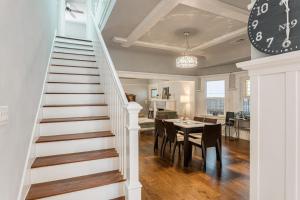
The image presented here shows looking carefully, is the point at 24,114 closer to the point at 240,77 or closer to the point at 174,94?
the point at 240,77

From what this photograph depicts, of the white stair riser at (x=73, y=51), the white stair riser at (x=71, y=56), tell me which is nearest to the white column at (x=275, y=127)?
the white stair riser at (x=71, y=56)

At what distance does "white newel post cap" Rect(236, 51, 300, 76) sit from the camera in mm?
795

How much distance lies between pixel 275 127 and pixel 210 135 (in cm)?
277

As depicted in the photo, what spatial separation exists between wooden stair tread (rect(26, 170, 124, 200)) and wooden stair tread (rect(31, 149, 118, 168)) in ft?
0.63

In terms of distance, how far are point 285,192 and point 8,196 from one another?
1687 millimetres

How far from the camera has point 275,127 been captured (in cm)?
89

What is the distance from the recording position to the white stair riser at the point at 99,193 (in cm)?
173

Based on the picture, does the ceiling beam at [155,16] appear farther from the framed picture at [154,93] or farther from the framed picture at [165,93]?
the framed picture at [154,93]

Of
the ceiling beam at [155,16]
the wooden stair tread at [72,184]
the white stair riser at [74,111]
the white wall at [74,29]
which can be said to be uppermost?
the white wall at [74,29]

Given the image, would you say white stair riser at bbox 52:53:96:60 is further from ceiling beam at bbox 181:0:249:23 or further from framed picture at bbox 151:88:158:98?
framed picture at bbox 151:88:158:98

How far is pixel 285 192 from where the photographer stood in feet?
2.76

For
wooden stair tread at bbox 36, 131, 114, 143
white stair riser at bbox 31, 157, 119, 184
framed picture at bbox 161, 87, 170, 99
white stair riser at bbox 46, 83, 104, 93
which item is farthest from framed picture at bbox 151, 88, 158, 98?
white stair riser at bbox 31, 157, 119, 184

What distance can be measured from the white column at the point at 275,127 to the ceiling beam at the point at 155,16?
6.86 ft

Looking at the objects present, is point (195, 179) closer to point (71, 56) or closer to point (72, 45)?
point (71, 56)
